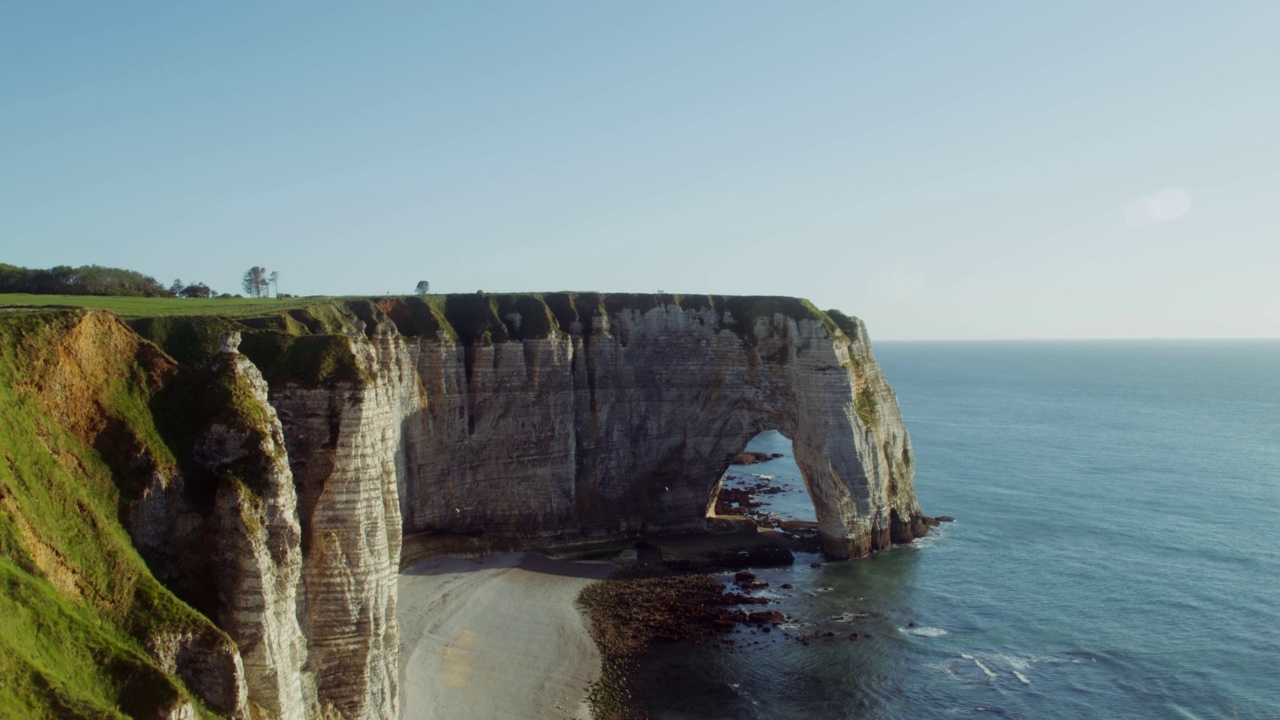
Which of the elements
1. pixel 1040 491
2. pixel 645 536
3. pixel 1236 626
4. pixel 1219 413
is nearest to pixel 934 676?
pixel 1236 626

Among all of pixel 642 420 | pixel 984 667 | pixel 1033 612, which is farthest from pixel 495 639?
pixel 1033 612

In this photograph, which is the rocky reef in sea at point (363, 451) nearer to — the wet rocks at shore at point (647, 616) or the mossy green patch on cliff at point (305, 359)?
the mossy green patch on cliff at point (305, 359)

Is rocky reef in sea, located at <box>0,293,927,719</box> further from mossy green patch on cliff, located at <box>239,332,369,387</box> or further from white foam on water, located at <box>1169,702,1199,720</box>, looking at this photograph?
white foam on water, located at <box>1169,702,1199,720</box>

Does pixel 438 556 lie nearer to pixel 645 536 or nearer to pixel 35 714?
pixel 645 536

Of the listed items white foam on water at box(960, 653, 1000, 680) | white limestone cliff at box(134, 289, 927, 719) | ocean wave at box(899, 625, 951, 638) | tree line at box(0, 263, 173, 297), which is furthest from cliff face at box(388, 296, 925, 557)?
tree line at box(0, 263, 173, 297)

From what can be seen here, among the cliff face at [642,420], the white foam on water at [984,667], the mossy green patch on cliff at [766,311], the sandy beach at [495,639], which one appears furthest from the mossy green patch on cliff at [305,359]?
the mossy green patch on cliff at [766,311]

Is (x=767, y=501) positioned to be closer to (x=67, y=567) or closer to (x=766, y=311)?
(x=766, y=311)

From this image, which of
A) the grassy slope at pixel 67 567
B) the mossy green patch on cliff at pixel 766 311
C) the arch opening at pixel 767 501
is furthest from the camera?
the arch opening at pixel 767 501

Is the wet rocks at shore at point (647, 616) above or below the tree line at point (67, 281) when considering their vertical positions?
below
